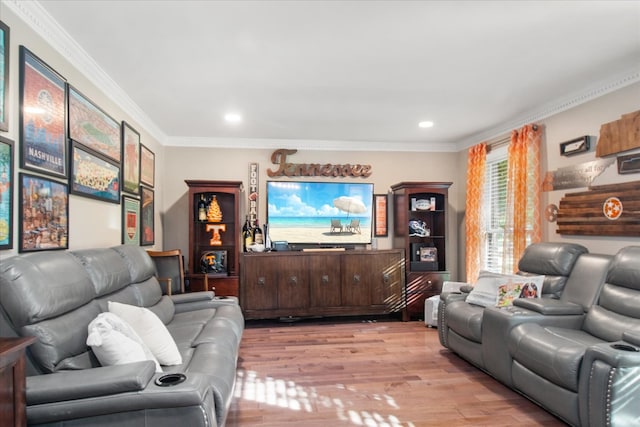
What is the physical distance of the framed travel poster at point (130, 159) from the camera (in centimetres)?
368

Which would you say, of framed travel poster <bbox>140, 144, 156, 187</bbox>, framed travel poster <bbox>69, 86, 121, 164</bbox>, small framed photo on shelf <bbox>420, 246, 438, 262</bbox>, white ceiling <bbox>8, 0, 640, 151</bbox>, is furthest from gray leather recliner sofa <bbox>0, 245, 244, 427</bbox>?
small framed photo on shelf <bbox>420, 246, 438, 262</bbox>

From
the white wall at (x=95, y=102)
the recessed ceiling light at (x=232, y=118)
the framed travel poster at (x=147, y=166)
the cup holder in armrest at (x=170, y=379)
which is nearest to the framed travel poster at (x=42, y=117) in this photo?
the white wall at (x=95, y=102)

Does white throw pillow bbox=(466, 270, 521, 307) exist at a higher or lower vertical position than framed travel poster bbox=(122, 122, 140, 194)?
lower

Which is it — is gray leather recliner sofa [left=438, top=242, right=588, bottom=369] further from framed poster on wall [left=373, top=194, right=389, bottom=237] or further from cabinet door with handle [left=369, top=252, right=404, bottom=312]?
framed poster on wall [left=373, top=194, right=389, bottom=237]

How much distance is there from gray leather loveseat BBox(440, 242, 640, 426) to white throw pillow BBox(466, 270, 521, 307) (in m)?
0.36

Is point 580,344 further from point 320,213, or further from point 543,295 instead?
point 320,213

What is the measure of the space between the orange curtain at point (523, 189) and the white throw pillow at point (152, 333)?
12.0 feet

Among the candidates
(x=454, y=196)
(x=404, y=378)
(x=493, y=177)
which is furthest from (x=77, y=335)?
(x=454, y=196)

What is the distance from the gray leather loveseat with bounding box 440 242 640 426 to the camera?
2.04 meters

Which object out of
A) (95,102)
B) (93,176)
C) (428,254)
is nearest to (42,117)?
(93,176)

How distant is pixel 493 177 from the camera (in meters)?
5.00

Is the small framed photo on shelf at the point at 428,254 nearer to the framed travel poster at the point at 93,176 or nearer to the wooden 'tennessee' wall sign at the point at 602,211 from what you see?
the wooden 'tennessee' wall sign at the point at 602,211

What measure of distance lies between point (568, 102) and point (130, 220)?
4493 mm

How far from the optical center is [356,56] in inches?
111
